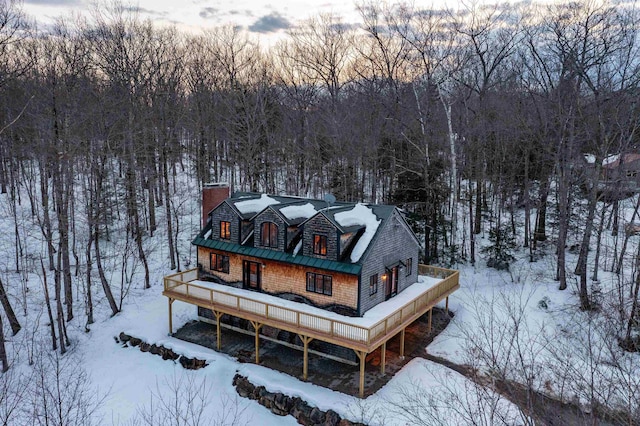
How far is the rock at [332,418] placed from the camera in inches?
570

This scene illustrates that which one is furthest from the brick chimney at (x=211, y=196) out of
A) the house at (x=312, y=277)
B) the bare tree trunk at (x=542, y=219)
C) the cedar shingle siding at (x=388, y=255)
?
the bare tree trunk at (x=542, y=219)

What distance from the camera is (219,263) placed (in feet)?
70.7

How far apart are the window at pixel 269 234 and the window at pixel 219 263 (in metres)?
2.56

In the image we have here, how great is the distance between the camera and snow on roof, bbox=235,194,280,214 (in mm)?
20670

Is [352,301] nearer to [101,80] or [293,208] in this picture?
[293,208]

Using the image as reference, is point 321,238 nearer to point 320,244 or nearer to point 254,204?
point 320,244

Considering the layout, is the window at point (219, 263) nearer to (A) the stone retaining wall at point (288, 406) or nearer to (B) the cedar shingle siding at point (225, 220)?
(B) the cedar shingle siding at point (225, 220)

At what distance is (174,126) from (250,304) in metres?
22.8

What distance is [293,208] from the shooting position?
20000 millimetres

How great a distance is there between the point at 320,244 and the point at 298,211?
2.38 meters

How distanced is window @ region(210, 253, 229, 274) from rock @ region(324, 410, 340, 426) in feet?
30.0

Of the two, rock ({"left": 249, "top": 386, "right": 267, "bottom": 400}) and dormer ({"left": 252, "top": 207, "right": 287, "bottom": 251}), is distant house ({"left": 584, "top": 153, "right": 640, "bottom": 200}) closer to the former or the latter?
dormer ({"left": 252, "top": 207, "right": 287, "bottom": 251})

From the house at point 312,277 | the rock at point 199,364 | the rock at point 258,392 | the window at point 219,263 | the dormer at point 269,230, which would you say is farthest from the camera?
the window at point 219,263

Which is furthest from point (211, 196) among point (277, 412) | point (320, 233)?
point (277, 412)
